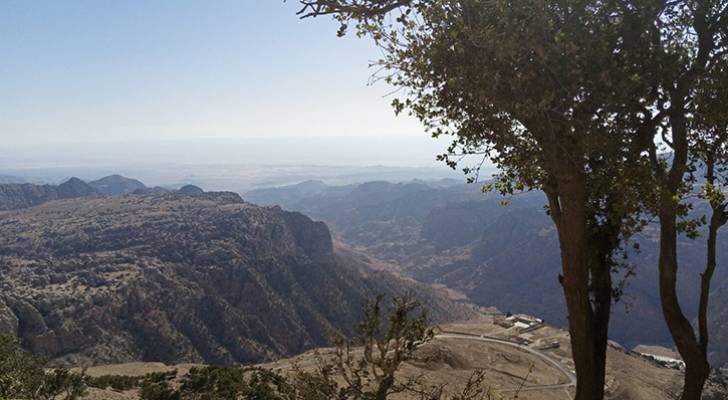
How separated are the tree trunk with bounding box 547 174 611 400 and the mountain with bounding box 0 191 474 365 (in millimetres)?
52786

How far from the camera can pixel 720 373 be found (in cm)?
4144

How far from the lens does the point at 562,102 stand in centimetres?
605

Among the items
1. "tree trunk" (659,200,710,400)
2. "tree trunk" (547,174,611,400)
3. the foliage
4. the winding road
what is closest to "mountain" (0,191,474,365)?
A: the winding road

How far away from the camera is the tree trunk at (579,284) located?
6.63 m

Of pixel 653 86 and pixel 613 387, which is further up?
pixel 653 86

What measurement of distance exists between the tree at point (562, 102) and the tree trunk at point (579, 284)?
0.01 meters

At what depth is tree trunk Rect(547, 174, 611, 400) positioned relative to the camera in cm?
663

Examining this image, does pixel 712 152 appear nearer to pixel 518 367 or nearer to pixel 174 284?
pixel 518 367

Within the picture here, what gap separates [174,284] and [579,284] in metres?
71.8

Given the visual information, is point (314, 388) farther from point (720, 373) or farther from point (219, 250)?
point (219, 250)

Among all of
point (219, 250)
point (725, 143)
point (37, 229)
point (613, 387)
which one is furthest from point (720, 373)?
point (37, 229)

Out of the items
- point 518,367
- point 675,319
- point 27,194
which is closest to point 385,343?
point 675,319

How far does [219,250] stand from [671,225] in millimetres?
87234

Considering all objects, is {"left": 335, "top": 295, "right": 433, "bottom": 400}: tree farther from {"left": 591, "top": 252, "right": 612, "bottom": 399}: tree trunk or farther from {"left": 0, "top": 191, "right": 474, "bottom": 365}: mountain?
{"left": 0, "top": 191, "right": 474, "bottom": 365}: mountain
